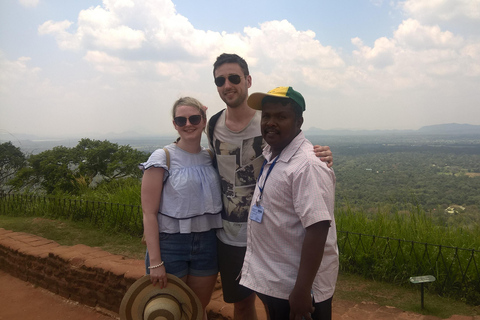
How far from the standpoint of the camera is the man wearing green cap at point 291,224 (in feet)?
5.14

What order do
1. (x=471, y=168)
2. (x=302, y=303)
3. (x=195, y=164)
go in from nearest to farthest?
(x=302, y=303) → (x=195, y=164) → (x=471, y=168)

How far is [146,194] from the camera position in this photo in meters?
2.26

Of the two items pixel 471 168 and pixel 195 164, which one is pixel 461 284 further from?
pixel 471 168

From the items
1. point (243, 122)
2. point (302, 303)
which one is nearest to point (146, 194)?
point (243, 122)

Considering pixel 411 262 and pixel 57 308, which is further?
pixel 57 308

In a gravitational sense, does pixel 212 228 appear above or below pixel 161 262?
above

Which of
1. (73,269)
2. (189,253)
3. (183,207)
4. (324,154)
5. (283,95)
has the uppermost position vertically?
(283,95)

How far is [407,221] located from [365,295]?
1388 mm

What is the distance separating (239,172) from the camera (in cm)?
234

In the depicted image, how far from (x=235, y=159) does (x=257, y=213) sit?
647 millimetres

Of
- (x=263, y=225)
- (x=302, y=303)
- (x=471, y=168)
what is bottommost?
(x=471, y=168)

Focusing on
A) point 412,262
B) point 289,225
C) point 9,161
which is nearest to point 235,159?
point 289,225

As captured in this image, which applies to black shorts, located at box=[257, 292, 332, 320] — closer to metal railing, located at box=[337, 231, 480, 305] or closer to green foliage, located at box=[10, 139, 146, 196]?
metal railing, located at box=[337, 231, 480, 305]

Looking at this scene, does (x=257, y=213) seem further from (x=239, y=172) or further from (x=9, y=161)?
(x=9, y=161)
